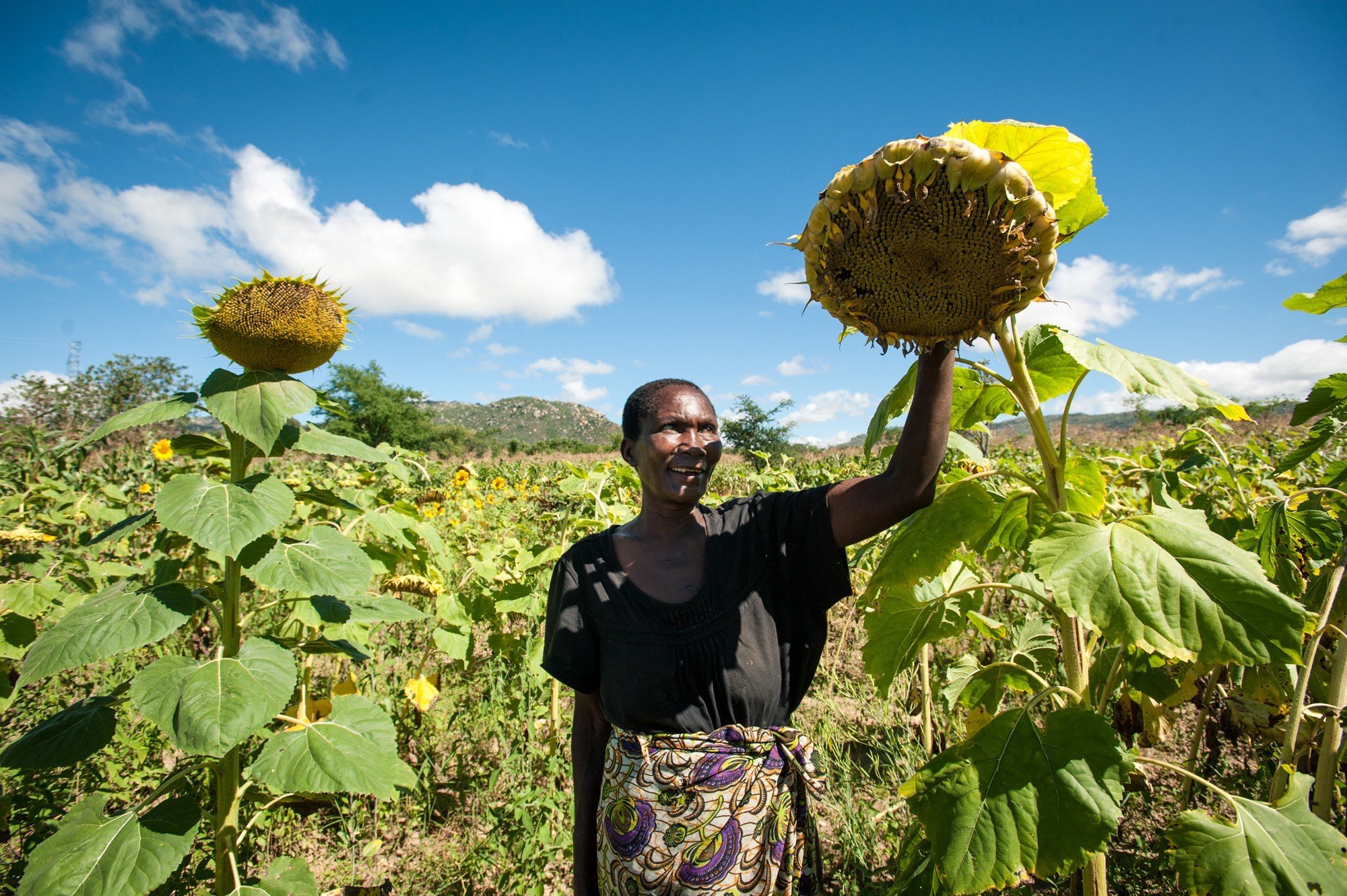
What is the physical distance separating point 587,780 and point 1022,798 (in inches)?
47.9

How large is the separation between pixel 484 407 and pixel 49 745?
409 ft

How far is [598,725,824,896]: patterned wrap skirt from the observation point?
1593mm

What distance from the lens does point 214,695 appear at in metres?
1.55

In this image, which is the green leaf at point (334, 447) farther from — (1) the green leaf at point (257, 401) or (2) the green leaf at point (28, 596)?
(2) the green leaf at point (28, 596)

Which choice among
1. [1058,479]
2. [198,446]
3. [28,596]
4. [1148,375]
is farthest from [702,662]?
[28,596]

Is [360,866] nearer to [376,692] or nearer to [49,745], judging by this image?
[376,692]

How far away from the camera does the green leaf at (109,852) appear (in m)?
1.53

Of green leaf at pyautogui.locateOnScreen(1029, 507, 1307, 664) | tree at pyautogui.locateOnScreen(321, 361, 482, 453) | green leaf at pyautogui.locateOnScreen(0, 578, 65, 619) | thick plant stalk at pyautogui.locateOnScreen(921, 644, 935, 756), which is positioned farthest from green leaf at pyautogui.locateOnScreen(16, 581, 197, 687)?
tree at pyautogui.locateOnScreen(321, 361, 482, 453)

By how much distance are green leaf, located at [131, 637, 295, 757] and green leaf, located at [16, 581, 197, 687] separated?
93 millimetres

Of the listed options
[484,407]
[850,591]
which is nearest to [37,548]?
[850,591]

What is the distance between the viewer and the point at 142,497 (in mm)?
6129

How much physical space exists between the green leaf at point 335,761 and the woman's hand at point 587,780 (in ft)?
1.67

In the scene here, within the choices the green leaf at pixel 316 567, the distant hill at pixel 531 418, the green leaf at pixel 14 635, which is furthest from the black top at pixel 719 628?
the distant hill at pixel 531 418

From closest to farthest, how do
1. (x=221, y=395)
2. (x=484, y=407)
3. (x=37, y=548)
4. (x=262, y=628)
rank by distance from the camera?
(x=221, y=395) → (x=37, y=548) → (x=262, y=628) → (x=484, y=407)
